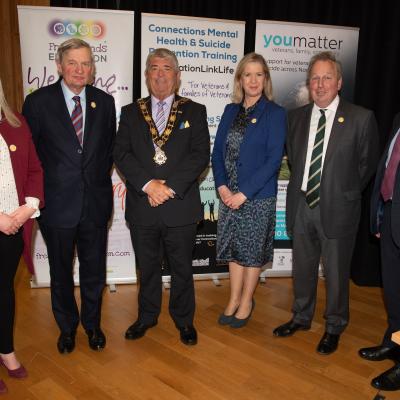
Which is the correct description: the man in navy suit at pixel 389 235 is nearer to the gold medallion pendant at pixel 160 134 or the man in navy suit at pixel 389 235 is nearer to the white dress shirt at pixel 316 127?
the white dress shirt at pixel 316 127

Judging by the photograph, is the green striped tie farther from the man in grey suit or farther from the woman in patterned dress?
the woman in patterned dress

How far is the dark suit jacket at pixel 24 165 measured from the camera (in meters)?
2.17

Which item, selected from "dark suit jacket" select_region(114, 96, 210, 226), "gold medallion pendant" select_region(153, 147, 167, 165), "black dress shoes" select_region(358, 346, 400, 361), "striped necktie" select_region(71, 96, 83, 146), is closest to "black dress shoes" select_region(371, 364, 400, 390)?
"black dress shoes" select_region(358, 346, 400, 361)

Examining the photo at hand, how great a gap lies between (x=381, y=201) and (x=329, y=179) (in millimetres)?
355

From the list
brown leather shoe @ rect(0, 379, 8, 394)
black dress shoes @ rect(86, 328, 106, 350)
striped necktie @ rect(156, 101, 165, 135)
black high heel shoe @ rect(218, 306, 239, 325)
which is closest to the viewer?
brown leather shoe @ rect(0, 379, 8, 394)

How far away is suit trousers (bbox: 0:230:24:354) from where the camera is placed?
7.29 ft

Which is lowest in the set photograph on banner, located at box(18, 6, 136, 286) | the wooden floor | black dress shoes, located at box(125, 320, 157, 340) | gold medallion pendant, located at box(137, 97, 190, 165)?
the wooden floor

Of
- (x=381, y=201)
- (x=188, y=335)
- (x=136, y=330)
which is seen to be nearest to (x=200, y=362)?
(x=188, y=335)

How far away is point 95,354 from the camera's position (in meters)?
2.72

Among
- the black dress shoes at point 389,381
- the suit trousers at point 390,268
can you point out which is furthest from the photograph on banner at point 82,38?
the black dress shoes at point 389,381

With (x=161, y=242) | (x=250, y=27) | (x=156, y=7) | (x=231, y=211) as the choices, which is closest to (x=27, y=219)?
(x=161, y=242)

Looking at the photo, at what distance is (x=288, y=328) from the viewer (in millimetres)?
3020

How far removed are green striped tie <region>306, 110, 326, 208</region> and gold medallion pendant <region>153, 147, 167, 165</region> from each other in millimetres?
924

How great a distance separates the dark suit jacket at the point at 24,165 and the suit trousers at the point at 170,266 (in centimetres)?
66
